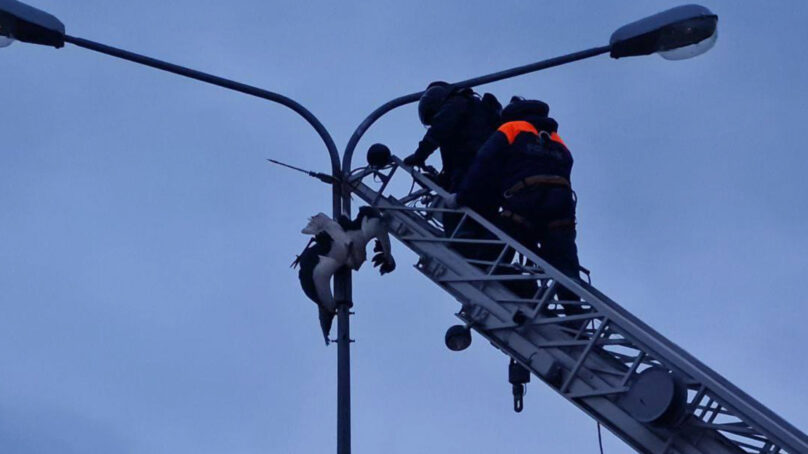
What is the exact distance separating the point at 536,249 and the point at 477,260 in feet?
1.82

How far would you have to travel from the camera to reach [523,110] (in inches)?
429

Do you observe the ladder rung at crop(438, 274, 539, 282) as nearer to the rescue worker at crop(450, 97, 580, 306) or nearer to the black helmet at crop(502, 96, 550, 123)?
the rescue worker at crop(450, 97, 580, 306)

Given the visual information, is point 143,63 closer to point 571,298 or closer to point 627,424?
point 571,298

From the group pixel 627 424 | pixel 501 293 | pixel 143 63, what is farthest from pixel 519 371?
pixel 143 63

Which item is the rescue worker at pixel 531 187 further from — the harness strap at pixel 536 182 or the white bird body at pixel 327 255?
the white bird body at pixel 327 255

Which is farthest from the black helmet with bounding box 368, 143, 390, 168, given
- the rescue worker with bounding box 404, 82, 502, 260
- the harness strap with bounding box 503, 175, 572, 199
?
the harness strap with bounding box 503, 175, 572, 199

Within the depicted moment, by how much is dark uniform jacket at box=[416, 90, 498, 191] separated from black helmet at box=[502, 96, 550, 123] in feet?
2.70

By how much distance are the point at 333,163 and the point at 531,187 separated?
1550 mm

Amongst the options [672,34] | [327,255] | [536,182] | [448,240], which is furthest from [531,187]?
[327,255]

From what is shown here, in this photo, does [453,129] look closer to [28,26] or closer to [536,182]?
[536,182]

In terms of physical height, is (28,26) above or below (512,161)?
above

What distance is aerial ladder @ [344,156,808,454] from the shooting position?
27.6ft

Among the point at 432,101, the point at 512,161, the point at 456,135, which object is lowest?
the point at 512,161

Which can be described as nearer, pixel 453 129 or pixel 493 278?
pixel 493 278
